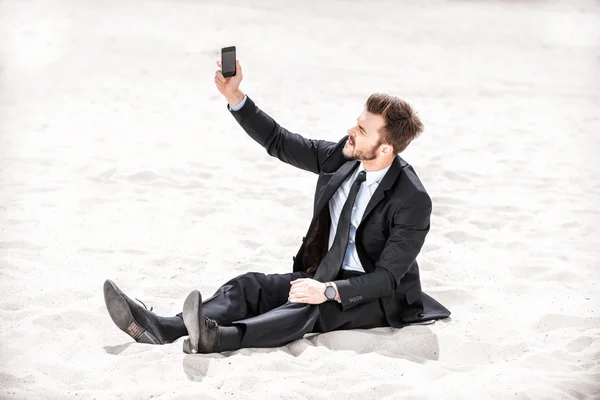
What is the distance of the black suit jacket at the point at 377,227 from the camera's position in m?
3.31

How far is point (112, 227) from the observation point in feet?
15.6

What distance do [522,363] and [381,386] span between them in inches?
27.2

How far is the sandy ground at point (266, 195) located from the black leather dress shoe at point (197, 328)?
0.04 m

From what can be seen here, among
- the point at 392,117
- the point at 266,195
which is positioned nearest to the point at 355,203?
the point at 392,117

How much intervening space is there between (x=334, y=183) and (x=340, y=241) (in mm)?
275

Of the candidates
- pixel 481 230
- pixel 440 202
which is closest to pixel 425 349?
pixel 481 230

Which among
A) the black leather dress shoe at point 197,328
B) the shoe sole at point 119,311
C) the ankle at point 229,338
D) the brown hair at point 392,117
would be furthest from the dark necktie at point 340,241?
the shoe sole at point 119,311

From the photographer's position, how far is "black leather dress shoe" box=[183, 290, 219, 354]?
2.98m

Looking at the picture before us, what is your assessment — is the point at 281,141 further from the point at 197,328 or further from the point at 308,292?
the point at 197,328

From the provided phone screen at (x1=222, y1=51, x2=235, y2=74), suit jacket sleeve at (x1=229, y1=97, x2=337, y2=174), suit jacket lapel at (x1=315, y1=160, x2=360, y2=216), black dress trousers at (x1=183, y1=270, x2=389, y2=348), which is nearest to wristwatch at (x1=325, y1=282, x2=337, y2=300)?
black dress trousers at (x1=183, y1=270, x2=389, y2=348)

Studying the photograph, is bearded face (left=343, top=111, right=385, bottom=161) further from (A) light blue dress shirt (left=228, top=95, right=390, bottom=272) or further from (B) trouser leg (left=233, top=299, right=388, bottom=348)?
(B) trouser leg (left=233, top=299, right=388, bottom=348)

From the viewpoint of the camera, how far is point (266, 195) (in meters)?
5.41

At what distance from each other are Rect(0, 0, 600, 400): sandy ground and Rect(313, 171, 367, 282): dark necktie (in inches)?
11.5

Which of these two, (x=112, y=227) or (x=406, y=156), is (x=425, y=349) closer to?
(x=112, y=227)
